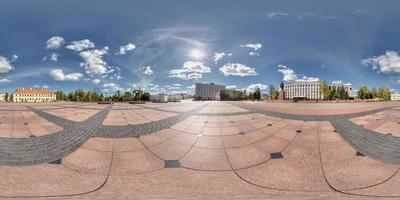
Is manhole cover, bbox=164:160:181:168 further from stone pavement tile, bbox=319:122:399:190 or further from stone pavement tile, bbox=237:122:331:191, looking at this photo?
stone pavement tile, bbox=319:122:399:190

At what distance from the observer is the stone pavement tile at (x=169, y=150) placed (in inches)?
161

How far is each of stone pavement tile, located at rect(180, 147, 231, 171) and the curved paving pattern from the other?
2 cm

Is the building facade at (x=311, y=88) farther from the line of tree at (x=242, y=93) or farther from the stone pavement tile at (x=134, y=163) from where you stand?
the stone pavement tile at (x=134, y=163)

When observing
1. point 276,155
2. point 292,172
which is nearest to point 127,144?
point 276,155

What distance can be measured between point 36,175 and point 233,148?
142 inches

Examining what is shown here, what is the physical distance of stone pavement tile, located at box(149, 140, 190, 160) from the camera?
4.09m

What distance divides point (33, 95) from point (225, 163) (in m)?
6.64

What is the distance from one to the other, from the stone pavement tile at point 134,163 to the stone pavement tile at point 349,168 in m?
3.04

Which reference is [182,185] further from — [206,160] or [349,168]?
[349,168]

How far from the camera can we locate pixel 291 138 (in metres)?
4.82

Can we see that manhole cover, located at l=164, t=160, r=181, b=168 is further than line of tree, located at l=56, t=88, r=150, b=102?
No

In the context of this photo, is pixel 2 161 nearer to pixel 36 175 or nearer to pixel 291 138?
pixel 36 175

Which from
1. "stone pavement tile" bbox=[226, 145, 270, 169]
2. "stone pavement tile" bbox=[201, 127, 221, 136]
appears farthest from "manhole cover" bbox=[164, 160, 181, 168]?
"stone pavement tile" bbox=[201, 127, 221, 136]

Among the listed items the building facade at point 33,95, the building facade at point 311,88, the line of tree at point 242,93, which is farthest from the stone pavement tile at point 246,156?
the building facade at point 33,95
